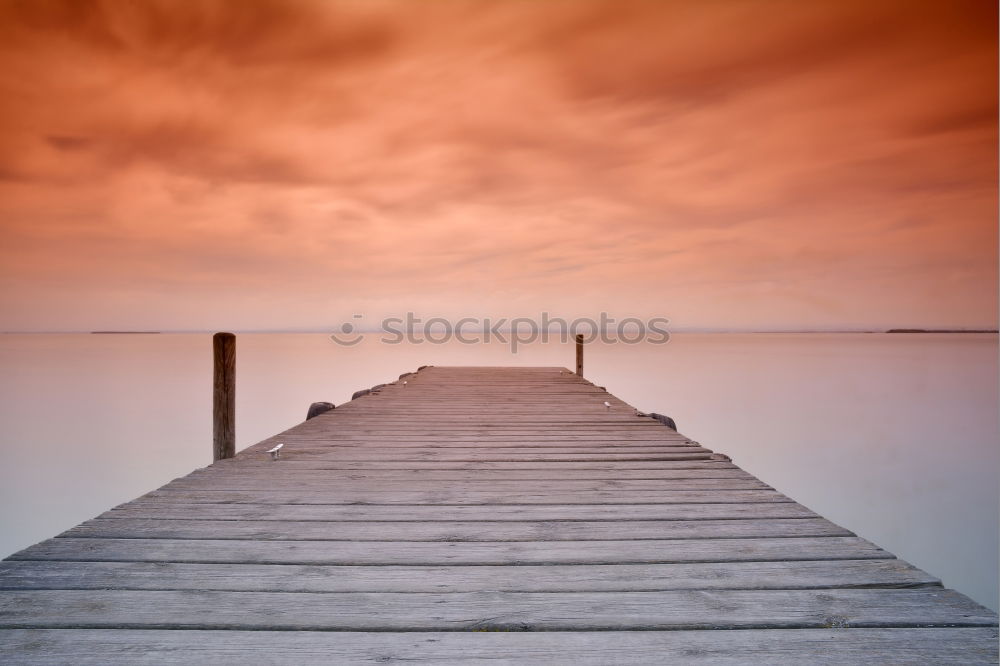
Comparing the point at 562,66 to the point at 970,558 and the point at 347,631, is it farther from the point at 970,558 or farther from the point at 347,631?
the point at 347,631

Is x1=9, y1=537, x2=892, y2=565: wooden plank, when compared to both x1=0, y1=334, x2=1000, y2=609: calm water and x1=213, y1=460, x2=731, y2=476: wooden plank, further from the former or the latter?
x1=0, y1=334, x2=1000, y2=609: calm water

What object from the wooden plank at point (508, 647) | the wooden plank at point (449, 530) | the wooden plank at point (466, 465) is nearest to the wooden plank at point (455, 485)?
the wooden plank at point (466, 465)

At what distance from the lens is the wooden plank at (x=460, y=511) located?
2645 millimetres

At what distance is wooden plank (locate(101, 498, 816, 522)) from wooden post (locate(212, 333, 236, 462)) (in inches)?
77.3

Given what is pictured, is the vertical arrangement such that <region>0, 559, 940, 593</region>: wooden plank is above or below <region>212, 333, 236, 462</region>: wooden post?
below

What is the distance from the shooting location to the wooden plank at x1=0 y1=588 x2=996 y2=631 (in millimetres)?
1609

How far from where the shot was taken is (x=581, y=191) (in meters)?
17.6

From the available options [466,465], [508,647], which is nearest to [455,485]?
[466,465]

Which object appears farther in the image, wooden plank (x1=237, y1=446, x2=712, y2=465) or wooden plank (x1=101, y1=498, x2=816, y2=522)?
wooden plank (x1=237, y1=446, x2=712, y2=465)

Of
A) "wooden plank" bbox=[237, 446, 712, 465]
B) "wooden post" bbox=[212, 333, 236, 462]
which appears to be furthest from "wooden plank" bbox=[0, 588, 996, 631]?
"wooden post" bbox=[212, 333, 236, 462]

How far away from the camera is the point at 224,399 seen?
16.0ft

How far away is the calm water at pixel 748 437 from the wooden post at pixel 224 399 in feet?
15.3

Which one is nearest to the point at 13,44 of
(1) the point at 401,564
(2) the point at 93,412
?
(2) the point at 93,412

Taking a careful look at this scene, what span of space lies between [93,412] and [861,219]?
29448 millimetres
